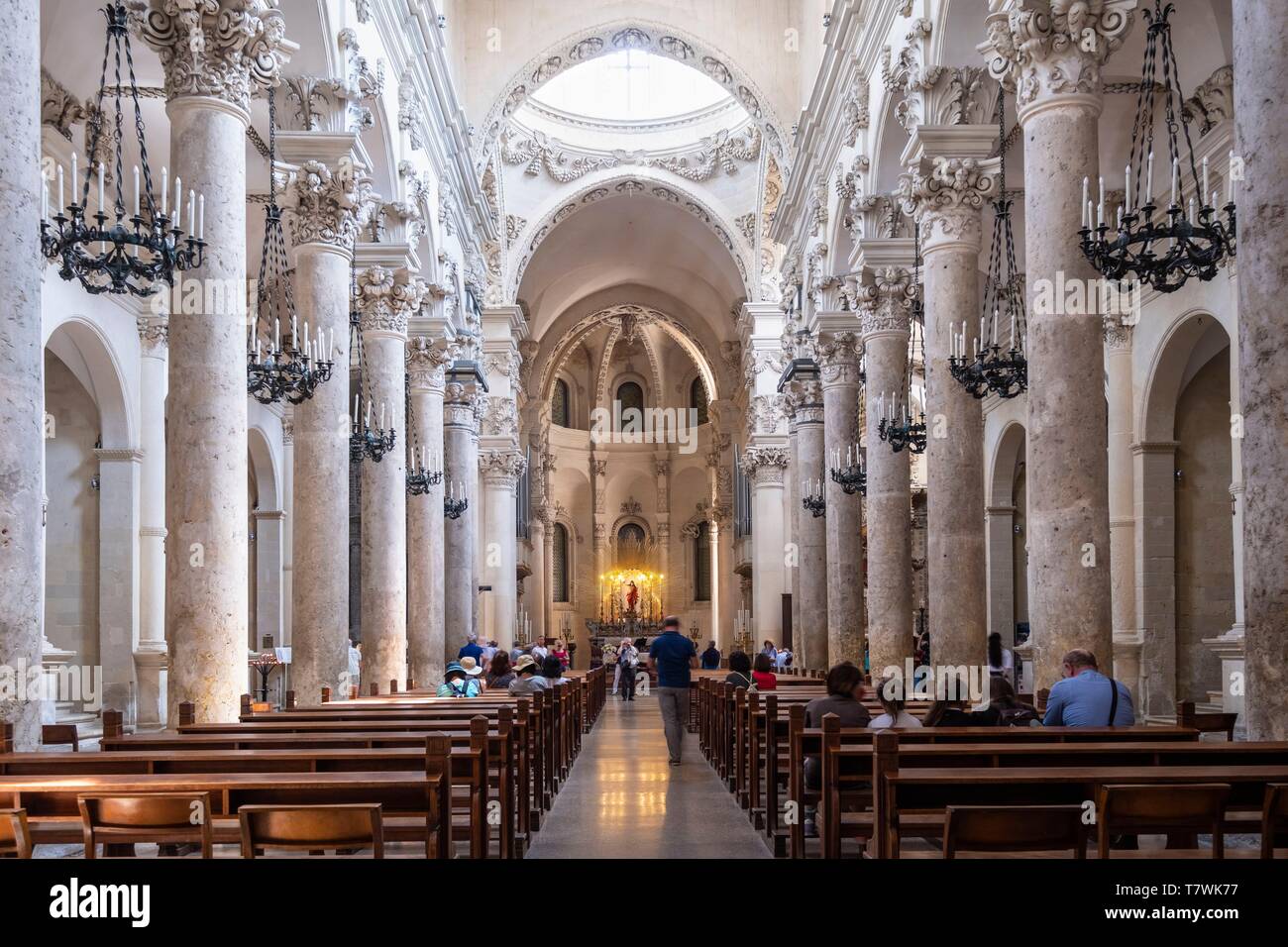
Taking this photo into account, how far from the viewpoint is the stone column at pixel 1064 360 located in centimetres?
991

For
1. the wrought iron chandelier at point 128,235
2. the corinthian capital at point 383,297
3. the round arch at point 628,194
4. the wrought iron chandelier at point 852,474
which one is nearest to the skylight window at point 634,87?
the round arch at point 628,194

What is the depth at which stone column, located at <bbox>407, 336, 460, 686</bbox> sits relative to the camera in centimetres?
2105

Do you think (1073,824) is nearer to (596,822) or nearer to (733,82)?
(596,822)

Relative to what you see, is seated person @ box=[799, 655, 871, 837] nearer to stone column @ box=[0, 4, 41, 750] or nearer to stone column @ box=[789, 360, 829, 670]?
stone column @ box=[0, 4, 41, 750]

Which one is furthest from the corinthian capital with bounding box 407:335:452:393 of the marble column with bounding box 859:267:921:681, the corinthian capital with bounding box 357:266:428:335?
the marble column with bounding box 859:267:921:681

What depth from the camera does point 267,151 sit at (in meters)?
13.9

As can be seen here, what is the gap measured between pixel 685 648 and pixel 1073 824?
9.18 metres

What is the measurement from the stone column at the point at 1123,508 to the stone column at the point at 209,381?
39.8 ft

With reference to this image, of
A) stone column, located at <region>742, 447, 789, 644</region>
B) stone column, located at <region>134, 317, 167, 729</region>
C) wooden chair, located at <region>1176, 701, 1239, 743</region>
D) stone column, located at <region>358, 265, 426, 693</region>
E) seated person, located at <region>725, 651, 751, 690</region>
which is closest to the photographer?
wooden chair, located at <region>1176, 701, 1239, 743</region>

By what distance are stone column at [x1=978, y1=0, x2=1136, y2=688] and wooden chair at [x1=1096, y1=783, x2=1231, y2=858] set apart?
457cm

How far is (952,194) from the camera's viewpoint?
14.1 metres

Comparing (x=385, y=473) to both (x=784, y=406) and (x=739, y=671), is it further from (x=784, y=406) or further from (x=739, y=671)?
(x=784, y=406)

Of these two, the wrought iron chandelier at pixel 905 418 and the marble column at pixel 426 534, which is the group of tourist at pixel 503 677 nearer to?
the marble column at pixel 426 534

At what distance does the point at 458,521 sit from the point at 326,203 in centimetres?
1168
